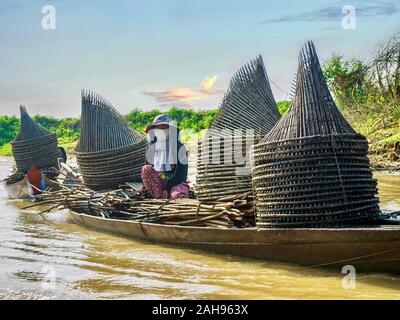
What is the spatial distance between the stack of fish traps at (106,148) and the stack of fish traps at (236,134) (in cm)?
279

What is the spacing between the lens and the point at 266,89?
22.6 feet

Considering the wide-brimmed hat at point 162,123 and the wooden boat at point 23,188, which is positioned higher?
the wide-brimmed hat at point 162,123

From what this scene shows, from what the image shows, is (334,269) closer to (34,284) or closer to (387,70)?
(34,284)

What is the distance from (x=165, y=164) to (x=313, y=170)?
3.10m

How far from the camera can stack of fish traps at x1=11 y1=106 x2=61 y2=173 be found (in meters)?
13.0

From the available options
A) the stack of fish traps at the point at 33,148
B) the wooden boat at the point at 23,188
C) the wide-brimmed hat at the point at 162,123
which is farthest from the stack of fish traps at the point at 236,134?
the stack of fish traps at the point at 33,148

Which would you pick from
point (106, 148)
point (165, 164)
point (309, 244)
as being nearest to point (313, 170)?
point (309, 244)

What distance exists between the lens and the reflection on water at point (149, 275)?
4.77 m

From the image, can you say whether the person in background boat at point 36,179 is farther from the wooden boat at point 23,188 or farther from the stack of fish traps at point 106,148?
the stack of fish traps at point 106,148

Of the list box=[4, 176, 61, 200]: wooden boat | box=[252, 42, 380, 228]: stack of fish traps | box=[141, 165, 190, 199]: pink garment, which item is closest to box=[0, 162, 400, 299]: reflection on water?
box=[252, 42, 380, 228]: stack of fish traps

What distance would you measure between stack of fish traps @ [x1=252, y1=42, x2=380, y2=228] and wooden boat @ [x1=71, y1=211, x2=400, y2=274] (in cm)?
16

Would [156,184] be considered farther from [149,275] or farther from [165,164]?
[149,275]

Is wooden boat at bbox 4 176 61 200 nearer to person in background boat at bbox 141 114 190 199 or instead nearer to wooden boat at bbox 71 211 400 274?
person in background boat at bbox 141 114 190 199
